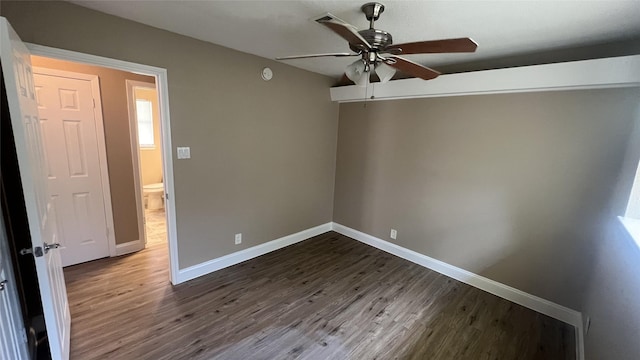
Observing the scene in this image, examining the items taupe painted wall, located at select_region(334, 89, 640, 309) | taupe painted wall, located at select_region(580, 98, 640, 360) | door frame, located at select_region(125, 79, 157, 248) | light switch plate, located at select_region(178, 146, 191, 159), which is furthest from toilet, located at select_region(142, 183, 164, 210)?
taupe painted wall, located at select_region(580, 98, 640, 360)

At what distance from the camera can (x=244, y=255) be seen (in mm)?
3180

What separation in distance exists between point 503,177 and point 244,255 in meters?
2.91

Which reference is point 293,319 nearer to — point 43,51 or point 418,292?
point 418,292

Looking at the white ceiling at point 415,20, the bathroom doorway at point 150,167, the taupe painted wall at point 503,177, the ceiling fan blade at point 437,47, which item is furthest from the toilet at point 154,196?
the ceiling fan blade at point 437,47

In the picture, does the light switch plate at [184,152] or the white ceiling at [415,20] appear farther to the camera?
the light switch plate at [184,152]

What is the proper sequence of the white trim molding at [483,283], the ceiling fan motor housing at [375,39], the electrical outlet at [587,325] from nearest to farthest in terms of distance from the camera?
1. the ceiling fan motor housing at [375,39]
2. the electrical outlet at [587,325]
3. the white trim molding at [483,283]

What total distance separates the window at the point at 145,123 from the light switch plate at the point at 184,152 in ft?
11.3

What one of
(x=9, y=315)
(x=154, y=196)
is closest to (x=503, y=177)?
(x=9, y=315)

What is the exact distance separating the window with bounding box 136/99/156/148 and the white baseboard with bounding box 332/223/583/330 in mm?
4410

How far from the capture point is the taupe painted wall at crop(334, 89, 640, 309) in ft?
7.02

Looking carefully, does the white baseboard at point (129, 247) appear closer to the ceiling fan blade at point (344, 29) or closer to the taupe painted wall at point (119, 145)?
the taupe painted wall at point (119, 145)

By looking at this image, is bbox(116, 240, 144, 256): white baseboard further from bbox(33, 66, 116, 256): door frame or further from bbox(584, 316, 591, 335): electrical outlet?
bbox(584, 316, 591, 335): electrical outlet

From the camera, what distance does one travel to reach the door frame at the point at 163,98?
182 cm

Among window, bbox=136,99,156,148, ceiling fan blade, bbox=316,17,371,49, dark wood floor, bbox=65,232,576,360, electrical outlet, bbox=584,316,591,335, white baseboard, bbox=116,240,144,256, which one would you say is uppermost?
ceiling fan blade, bbox=316,17,371,49
